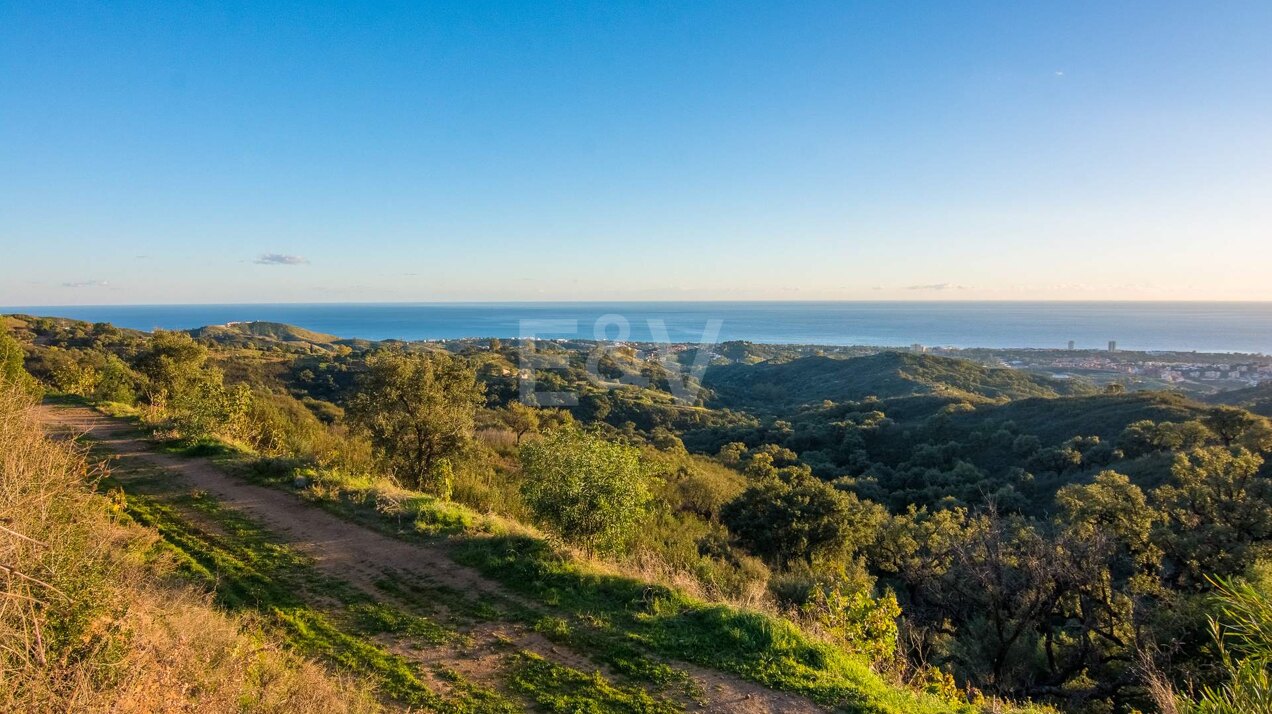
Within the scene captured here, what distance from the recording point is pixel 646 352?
82.3 metres

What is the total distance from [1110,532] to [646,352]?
71.4 m

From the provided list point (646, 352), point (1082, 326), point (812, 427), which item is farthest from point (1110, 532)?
point (1082, 326)

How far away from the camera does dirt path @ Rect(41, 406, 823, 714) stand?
17.0 ft

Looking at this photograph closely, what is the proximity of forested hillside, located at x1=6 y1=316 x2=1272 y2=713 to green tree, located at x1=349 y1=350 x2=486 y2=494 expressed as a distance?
0.18 ft

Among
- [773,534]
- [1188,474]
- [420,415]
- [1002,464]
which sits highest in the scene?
[420,415]

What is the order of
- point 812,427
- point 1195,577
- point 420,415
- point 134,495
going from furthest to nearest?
1. point 812,427
2. point 420,415
3. point 1195,577
4. point 134,495

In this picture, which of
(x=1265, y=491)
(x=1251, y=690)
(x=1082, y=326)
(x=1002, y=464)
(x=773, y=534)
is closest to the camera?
(x=1251, y=690)

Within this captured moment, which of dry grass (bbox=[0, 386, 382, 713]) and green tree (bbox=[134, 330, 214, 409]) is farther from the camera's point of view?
green tree (bbox=[134, 330, 214, 409])

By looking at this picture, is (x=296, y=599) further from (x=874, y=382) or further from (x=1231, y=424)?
(x=874, y=382)

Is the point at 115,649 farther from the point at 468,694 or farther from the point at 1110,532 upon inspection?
the point at 1110,532

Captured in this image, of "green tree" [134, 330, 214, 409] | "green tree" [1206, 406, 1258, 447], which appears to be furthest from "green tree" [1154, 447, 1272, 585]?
"green tree" [134, 330, 214, 409]

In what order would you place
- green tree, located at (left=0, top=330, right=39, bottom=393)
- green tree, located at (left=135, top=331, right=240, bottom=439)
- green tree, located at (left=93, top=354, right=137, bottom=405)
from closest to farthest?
green tree, located at (left=135, top=331, right=240, bottom=439) < green tree, located at (left=0, top=330, right=39, bottom=393) < green tree, located at (left=93, top=354, right=137, bottom=405)

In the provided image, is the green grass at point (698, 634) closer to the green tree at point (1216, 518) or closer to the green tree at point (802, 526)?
the green tree at point (802, 526)

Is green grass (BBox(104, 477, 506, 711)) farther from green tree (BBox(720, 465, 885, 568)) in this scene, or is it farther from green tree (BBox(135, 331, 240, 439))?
green tree (BBox(720, 465, 885, 568))
